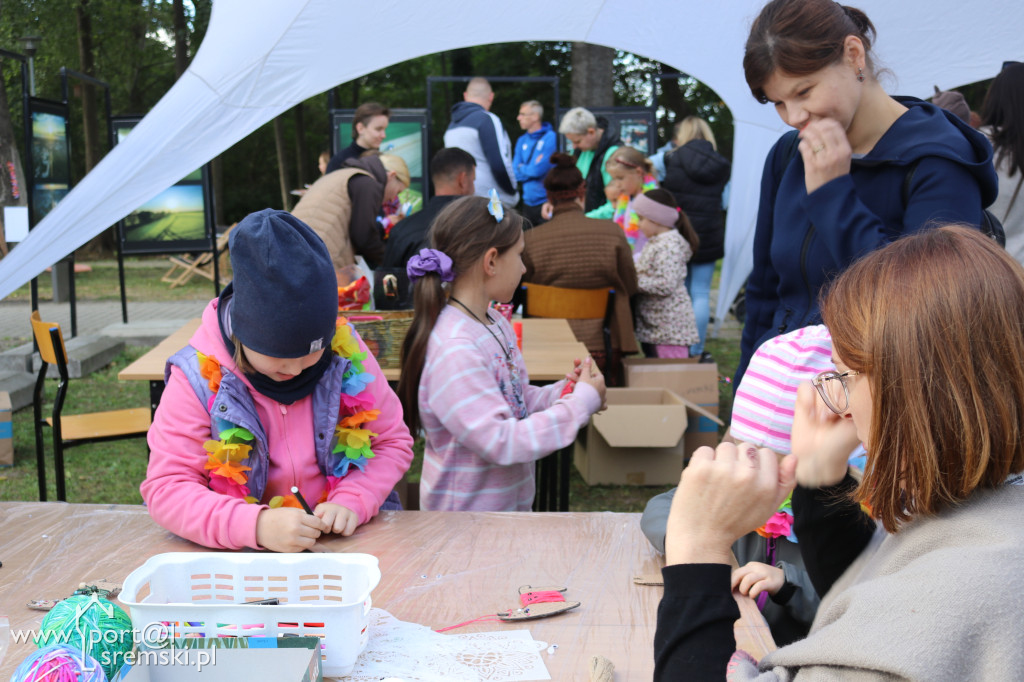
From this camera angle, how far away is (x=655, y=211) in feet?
18.8

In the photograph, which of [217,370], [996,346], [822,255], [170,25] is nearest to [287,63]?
[217,370]

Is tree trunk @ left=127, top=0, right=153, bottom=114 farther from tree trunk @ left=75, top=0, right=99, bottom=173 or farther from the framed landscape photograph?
the framed landscape photograph

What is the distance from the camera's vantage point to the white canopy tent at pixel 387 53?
379 centimetres

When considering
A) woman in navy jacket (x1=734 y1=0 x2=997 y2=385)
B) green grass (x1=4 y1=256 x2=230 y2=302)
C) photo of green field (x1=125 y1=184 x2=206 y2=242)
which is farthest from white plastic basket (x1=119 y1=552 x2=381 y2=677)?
green grass (x1=4 y1=256 x2=230 y2=302)

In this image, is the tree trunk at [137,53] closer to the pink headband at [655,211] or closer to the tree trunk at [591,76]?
the tree trunk at [591,76]

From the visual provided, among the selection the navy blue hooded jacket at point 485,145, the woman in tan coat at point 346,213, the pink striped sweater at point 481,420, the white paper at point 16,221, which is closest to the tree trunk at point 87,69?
the white paper at point 16,221

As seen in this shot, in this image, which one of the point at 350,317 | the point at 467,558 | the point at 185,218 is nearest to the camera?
the point at 467,558

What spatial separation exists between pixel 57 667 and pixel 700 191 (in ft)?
22.3

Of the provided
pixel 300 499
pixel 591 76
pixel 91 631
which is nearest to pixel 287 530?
pixel 300 499

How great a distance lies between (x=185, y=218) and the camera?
9.34 m

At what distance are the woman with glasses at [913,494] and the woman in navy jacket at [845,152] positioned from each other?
0.98m

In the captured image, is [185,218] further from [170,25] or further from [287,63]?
[170,25]

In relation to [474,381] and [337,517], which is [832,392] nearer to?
[337,517]

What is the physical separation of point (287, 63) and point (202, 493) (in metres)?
2.79
